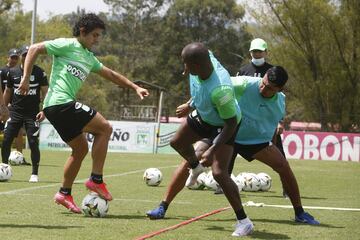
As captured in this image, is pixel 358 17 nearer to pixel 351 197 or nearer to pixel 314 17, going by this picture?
pixel 314 17

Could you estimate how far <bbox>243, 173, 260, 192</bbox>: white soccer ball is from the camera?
37.9 ft

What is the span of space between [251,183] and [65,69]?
480 centimetres

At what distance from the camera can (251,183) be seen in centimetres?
1157

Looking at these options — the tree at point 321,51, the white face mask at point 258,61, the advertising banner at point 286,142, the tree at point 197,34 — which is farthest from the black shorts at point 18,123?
the tree at point 197,34

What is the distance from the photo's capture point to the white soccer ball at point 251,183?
11539 mm

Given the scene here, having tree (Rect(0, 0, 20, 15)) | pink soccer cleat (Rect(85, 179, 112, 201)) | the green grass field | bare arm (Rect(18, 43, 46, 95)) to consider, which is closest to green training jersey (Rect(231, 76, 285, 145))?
the green grass field

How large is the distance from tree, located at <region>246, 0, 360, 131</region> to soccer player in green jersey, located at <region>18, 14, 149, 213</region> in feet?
100

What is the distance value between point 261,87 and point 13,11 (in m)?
61.5

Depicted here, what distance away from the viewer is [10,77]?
13102 millimetres

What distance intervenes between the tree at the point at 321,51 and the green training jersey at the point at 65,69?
30689mm

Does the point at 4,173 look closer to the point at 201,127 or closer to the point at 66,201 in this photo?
the point at 66,201

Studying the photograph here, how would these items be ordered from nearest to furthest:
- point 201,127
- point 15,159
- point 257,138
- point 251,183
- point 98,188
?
point 201,127 → point 257,138 → point 98,188 → point 251,183 → point 15,159

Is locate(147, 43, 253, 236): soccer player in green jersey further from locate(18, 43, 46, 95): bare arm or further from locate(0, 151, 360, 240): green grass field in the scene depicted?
locate(18, 43, 46, 95): bare arm

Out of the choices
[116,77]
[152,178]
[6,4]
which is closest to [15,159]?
[152,178]
